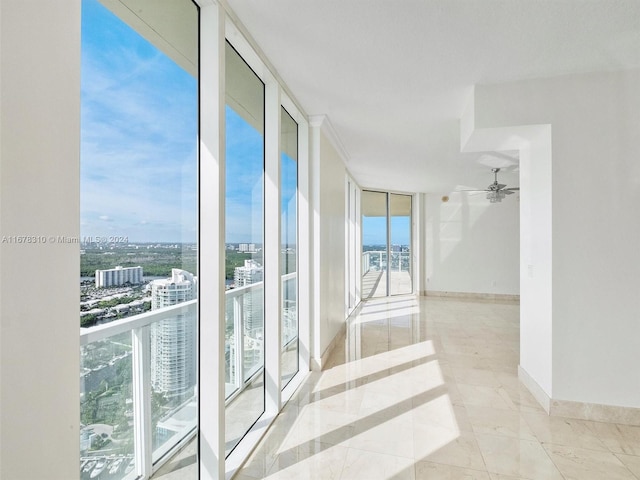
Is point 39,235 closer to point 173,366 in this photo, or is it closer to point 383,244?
point 173,366

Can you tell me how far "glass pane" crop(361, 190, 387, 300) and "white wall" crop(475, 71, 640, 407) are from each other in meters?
5.56

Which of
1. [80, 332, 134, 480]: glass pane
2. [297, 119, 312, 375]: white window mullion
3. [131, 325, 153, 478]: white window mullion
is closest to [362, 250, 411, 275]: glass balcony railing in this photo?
[297, 119, 312, 375]: white window mullion

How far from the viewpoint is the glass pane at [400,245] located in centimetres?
840

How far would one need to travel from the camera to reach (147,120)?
1409mm

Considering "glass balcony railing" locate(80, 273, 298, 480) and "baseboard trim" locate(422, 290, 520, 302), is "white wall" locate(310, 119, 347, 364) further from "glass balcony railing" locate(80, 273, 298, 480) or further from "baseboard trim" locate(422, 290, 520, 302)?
"baseboard trim" locate(422, 290, 520, 302)

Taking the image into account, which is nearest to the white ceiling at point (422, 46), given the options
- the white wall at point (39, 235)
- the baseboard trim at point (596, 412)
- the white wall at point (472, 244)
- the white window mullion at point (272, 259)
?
the white window mullion at point (272, 259)

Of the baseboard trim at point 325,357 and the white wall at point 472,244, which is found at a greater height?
the white wall at point 472,244

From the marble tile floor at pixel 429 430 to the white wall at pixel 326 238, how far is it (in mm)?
426

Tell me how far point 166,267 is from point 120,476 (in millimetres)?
920

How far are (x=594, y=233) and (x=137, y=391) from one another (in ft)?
10.4

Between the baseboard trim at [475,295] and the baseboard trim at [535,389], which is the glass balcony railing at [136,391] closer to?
the baseboard trim at [535,389]

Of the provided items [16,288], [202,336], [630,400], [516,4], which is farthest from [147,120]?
[630,400]

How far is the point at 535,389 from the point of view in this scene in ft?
9.49

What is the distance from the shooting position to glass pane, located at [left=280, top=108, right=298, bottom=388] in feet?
9.93
